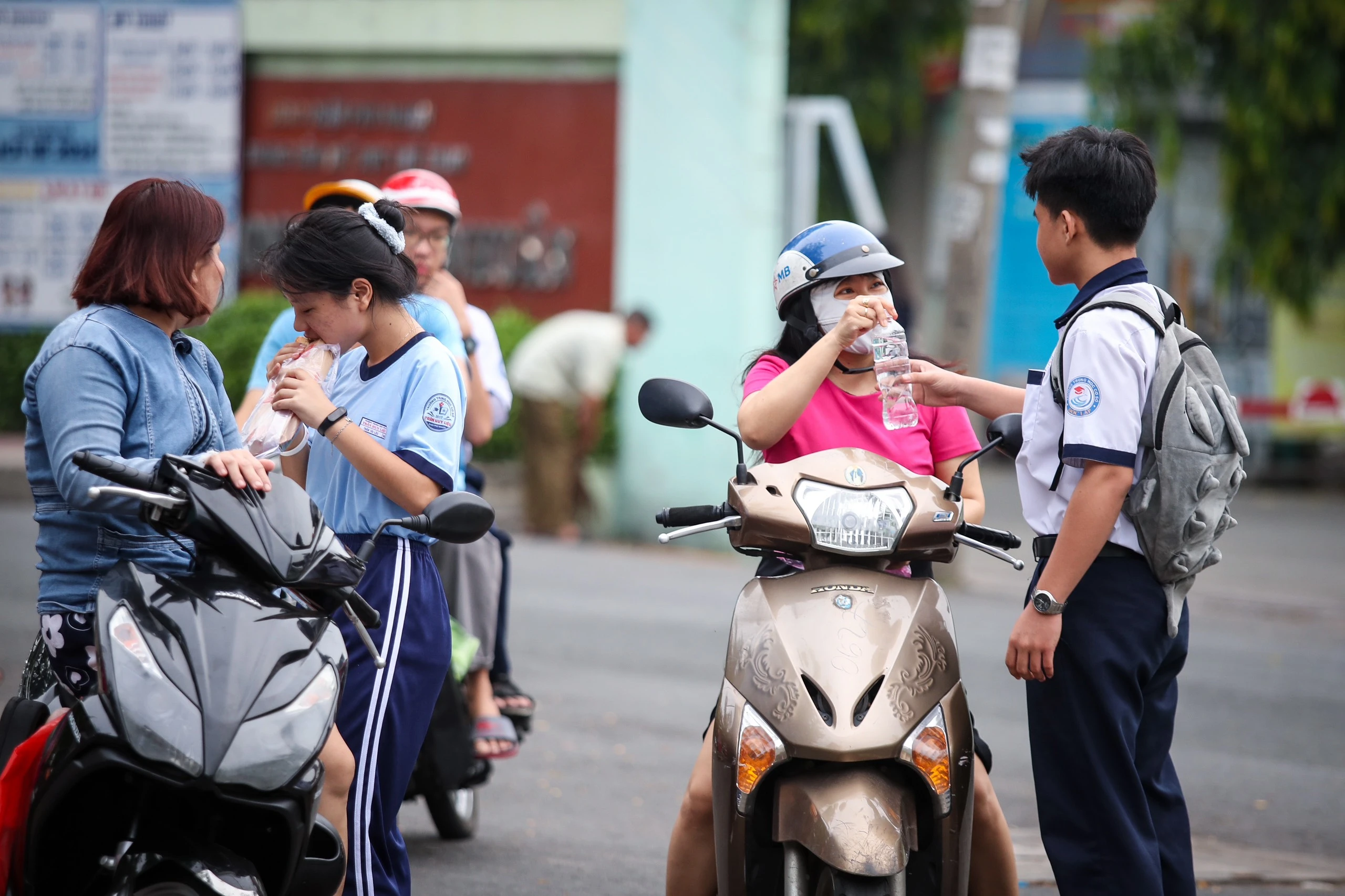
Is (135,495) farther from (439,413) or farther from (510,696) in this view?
(510,696)

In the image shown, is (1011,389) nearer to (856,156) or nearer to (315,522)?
(315,522)

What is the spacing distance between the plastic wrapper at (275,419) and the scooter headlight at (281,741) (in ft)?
2.23

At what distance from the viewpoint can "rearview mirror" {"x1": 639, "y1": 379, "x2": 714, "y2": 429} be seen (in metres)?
3.42

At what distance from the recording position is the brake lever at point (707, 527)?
340 cm

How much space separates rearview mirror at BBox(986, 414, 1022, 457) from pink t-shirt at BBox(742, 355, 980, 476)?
0.22 feet

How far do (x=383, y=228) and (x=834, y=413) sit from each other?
117cm

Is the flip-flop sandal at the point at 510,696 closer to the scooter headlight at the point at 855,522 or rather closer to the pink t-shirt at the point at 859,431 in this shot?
the pink t-shirt at the point at 859,431

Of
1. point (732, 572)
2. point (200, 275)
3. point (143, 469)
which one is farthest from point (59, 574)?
point (732, 572)

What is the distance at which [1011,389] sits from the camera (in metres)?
4.01

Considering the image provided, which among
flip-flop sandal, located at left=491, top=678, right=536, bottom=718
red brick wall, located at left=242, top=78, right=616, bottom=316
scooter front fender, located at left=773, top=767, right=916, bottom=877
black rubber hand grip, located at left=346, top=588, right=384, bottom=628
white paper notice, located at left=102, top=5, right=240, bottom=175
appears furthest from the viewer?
red brick wall, located at left=242, top=78, right=616, bottom=316

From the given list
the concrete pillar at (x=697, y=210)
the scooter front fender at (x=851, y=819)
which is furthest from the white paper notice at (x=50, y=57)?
the scooter front fender at (x=851, y=819)

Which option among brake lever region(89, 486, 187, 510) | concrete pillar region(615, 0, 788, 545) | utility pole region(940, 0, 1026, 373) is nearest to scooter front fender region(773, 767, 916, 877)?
brake lever region(89, 486, 187, 510)

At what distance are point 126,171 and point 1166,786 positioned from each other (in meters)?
12.5

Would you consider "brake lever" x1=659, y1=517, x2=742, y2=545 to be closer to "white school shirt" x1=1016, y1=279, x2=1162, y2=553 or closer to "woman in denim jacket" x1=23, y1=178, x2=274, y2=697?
"white school shirt" x1=1016, y1=279, x2=1162, y2=553
